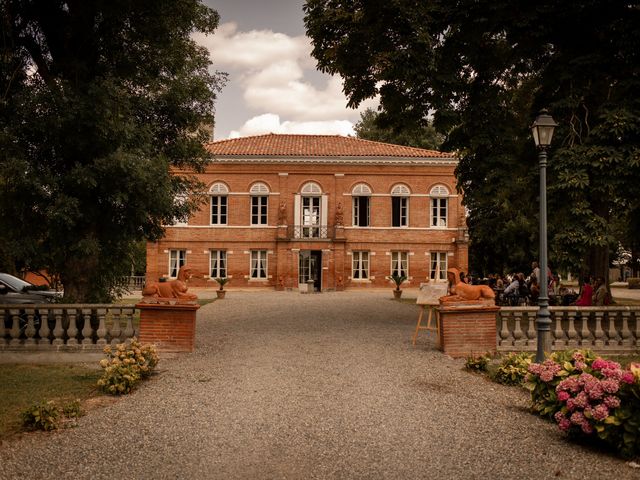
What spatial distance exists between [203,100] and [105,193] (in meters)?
3.73

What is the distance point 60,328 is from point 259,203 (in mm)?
25764

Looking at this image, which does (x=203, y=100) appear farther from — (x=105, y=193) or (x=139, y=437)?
(x=139, y=437)

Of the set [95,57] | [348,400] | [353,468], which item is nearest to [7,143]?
[95,57]

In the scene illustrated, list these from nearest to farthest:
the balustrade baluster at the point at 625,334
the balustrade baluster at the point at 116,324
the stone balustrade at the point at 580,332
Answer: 1. the balustrade baluster at the point at 116,324
2. the stone balustrade at the point at 580,332
3. the balustrade baluster at the point at 625,334

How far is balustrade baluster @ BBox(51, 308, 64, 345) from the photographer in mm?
10492

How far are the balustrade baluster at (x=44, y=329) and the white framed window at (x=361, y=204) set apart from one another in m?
26.5

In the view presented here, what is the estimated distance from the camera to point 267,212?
35844mm

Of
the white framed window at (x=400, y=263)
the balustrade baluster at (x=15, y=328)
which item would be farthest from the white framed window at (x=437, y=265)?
the balustrade baluster at (x=15, y=328)

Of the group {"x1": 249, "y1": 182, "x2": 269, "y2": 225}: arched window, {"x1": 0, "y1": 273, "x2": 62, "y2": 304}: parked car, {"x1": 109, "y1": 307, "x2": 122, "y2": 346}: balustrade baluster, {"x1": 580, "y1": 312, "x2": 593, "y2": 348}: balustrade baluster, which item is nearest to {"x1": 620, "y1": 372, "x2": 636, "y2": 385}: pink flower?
{"x1": 580, "y1": 312, "x2": 593, "y2": 348}: balustrade baluster

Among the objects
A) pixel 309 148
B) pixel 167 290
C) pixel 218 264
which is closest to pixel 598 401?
pixel 167 290

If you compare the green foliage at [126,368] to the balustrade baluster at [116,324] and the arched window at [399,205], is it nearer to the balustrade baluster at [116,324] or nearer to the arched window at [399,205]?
the balustrade baluster at [116,324]

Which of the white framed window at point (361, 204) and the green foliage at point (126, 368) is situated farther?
the white framed window at point (361, 204)

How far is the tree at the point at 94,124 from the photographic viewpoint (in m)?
10.9

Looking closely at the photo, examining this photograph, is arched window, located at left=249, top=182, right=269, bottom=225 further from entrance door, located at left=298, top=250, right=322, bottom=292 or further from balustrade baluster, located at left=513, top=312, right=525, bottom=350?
balustrade baluster, located at left=513, top=312, right=525, bottom=350
